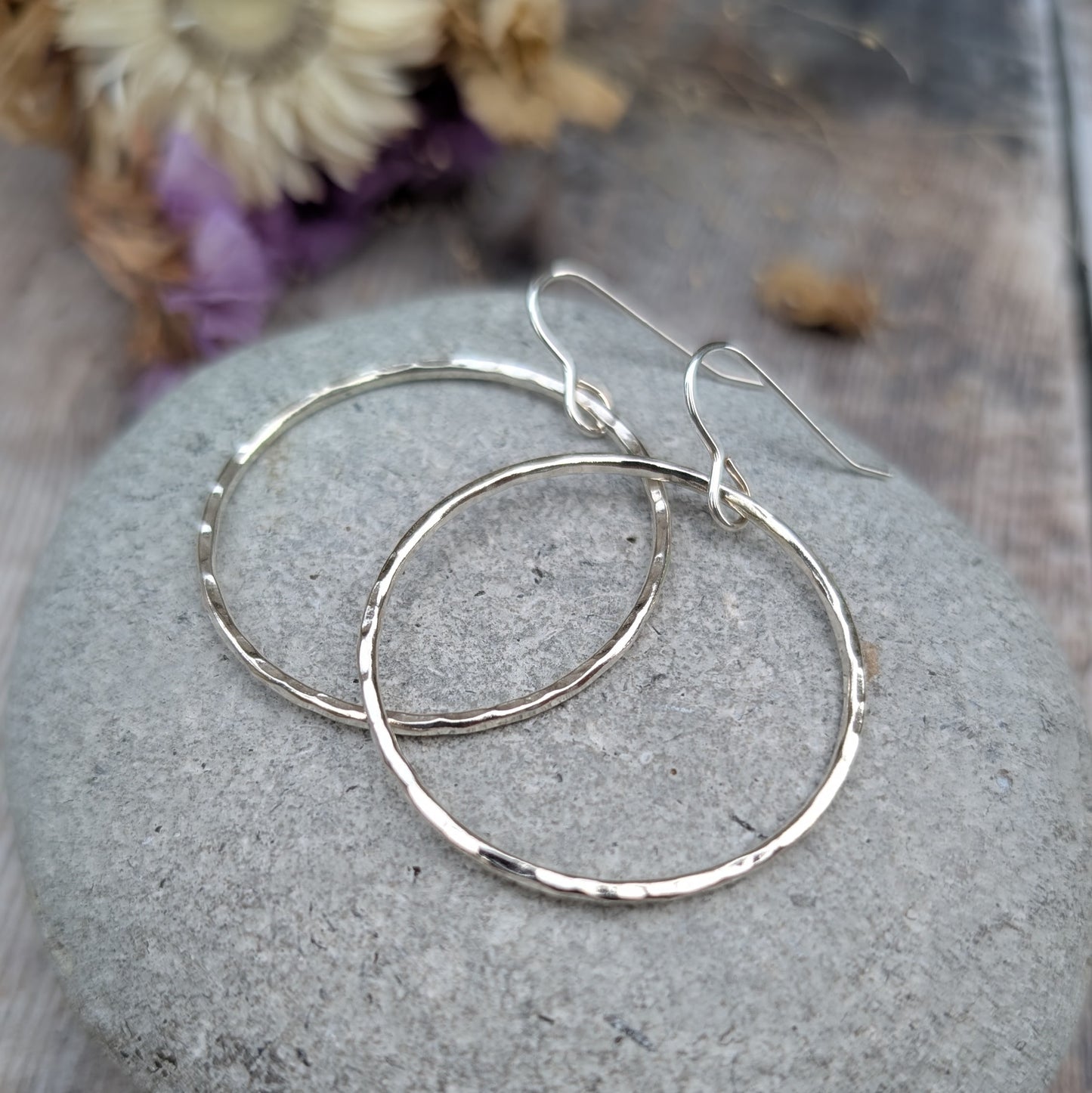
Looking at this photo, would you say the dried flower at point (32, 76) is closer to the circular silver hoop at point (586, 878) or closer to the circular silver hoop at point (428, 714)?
the circular silver hoop at point (428, 714)

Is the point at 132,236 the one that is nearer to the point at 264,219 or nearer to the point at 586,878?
the point at 264,219

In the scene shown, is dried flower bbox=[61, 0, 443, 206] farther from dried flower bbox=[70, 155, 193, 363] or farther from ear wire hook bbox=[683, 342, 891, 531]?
ear wire hook bbox=[683, 342, 891, 531]

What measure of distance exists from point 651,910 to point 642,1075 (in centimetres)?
11

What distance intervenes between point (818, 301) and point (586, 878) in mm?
1052

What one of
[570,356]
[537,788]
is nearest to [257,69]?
[570,356]

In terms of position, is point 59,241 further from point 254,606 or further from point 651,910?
point 651,910

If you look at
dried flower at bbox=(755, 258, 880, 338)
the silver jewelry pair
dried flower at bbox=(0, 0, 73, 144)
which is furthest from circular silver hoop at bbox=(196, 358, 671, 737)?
dried flower at bbox=(755, 258, 880, 338)

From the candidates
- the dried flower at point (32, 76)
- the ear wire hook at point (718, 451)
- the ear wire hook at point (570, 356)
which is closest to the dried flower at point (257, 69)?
the dried flower at point (32, 76)

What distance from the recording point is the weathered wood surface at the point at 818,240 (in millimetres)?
1546

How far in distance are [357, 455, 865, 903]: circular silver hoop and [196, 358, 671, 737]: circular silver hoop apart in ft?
0.11

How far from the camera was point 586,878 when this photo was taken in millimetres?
852

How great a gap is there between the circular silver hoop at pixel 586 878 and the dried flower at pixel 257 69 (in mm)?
560

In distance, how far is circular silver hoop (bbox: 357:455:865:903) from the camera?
2.74 ft

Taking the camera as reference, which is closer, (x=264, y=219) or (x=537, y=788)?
(x=537, y=788)
